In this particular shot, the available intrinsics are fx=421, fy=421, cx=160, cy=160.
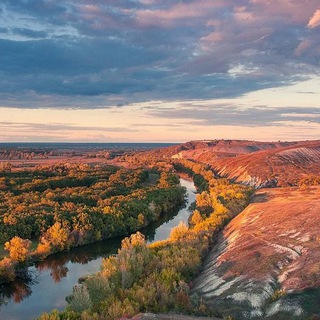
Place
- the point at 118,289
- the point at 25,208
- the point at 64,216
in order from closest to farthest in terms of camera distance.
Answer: the point at 118,289, the point at 64,216, the point at 25,208

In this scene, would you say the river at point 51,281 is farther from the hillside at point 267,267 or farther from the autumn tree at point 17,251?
the hillside at point 267,267

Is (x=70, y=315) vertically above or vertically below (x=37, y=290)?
above

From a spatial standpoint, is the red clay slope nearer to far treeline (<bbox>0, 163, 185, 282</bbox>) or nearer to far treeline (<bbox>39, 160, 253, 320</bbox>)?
far treeline (<bbox>0, 163, 185, 282</bbox>)

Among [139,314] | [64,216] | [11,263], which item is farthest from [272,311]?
[64,216]

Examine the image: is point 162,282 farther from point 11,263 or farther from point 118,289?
→ point 11,263

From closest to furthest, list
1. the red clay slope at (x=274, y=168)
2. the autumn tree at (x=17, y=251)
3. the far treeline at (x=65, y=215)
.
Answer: the autumn tree at (x=17, y=251) < the far treeline at (x=65, y=215) < the red clay slope at (x=274, y=168)

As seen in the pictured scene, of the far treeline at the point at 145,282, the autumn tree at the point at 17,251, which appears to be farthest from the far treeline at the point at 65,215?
the far treeline at the point at 145,282
